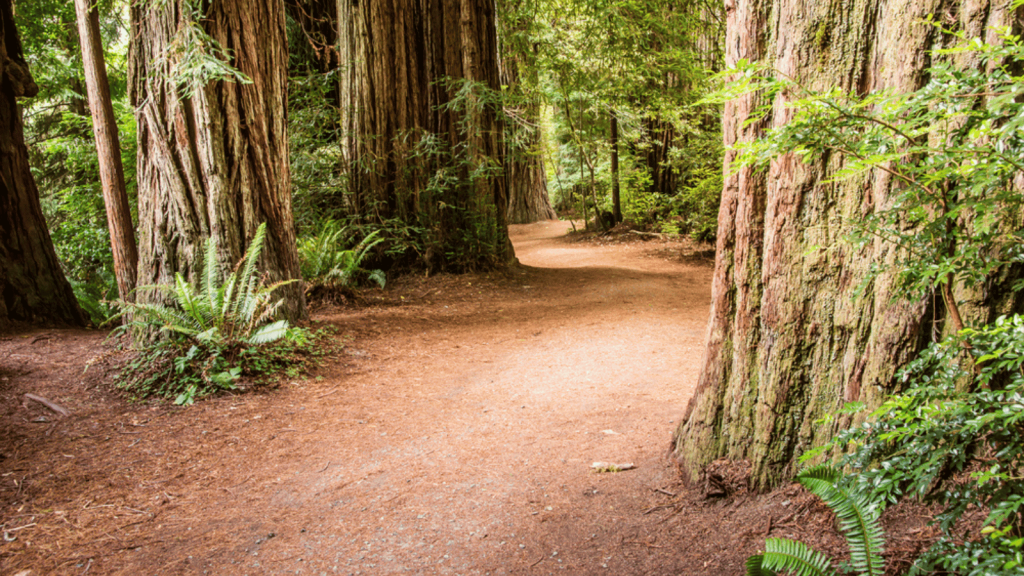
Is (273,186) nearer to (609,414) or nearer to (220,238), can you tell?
(220,238)

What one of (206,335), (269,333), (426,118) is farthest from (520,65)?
(206,335)

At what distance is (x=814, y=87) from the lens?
7.38 ft

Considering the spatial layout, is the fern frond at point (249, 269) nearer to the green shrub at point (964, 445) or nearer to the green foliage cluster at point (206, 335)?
the green foliage cluster at point (206, 335)

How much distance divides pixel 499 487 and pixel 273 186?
4375 mm

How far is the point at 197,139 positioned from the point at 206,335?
2024 millimetres

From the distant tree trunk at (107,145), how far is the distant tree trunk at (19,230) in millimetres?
1218

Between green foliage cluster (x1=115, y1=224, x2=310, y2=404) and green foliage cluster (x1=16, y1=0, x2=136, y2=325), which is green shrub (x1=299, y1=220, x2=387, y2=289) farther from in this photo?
green foliage cluster (x1=16, y1=0, x2=136, y2=325)

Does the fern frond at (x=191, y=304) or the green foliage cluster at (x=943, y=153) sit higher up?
the green foliage cluster at (x=943, y=153)

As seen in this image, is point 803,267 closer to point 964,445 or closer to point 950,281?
point 950,281

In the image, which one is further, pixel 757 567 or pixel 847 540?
pixel 757 567

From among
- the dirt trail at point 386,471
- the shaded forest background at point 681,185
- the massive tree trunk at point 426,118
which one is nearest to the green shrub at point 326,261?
the shaded forest background at point 681,185

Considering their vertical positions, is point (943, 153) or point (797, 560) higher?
point (943, 153)

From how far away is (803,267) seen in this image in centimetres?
234

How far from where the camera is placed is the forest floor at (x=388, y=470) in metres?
2.60
